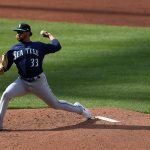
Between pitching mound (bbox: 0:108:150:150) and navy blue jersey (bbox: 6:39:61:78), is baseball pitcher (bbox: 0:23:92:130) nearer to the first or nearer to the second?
navy blue jersey (bbox: 6:39:61:78)

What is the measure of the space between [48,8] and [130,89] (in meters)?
10.8

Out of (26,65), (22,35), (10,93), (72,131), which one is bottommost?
(72,131)

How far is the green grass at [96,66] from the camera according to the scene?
36.8 feet

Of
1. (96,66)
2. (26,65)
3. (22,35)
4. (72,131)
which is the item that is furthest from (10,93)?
(96,66)

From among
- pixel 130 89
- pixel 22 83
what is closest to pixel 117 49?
pixel 130 89

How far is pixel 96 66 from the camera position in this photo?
1405 centimetres

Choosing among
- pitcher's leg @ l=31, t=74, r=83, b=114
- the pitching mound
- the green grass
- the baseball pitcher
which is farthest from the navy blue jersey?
the green grass

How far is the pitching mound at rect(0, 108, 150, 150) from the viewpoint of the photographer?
26.6ft

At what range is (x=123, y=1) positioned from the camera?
77.9 feet

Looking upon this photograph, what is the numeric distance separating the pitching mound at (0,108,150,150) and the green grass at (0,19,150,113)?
2.51 feet

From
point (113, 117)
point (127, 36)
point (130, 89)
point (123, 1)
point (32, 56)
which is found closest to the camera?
point (32, 56)

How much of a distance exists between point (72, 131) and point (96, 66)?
537 cm

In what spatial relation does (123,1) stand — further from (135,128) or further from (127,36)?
(135,128)

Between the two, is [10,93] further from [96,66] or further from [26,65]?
[96,66]
